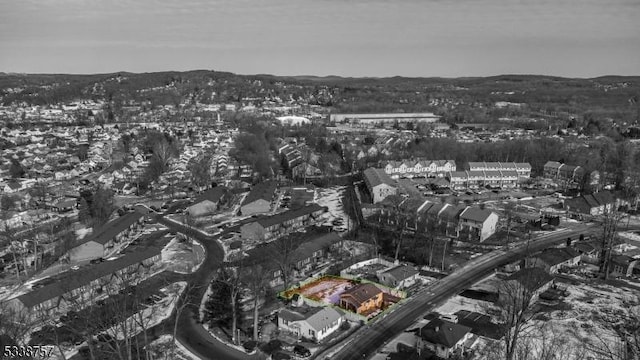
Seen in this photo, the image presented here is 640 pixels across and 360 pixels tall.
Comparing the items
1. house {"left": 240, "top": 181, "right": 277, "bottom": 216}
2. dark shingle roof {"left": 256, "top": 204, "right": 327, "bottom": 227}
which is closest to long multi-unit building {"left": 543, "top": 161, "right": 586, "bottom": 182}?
dark shingle roof {"left": 256, "top": 204, "right": 327, "bottom": 227}

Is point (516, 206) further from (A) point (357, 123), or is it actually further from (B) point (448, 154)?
(A) point (357, 123)

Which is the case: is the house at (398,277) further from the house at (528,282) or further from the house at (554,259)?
the house at (554,259)

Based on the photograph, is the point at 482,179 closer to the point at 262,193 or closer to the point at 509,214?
the point at 509,214

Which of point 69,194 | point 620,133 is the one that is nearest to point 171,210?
point 69,194

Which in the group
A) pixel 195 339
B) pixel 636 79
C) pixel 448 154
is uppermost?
pixel 636 79

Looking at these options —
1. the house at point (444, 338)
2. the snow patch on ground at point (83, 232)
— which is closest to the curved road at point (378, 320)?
the house at point (444, 338)

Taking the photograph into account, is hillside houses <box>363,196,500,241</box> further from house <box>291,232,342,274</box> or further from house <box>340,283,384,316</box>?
house <box>340,283,384,316</box>

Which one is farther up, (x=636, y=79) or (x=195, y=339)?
(x=636, y=79)
